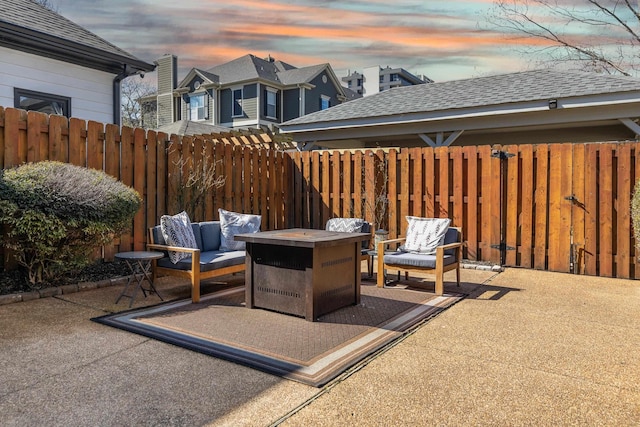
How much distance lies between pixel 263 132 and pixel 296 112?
11.8 meters

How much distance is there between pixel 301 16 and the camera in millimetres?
12812

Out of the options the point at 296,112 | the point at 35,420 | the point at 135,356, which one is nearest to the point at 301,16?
the point at 296,112

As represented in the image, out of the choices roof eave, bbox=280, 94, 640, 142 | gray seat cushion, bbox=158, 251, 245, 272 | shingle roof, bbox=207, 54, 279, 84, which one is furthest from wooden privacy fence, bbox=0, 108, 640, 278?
shingle roof, bbox=207, 54, 279, 84

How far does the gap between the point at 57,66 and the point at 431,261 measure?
23.3 feet

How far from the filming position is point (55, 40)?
747 cm

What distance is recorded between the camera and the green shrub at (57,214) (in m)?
4.40

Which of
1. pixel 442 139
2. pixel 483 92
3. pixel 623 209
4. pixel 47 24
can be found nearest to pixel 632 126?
pixel 623 209

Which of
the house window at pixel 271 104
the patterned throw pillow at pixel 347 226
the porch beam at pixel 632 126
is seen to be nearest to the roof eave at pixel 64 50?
the patterned throw pillow at pixel 347 226

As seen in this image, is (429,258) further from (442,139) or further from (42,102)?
(42,102)

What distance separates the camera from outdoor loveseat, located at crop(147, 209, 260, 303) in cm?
493

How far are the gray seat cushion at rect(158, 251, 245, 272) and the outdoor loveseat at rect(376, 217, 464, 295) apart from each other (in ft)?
5.85

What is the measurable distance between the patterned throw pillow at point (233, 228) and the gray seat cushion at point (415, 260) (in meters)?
1.92

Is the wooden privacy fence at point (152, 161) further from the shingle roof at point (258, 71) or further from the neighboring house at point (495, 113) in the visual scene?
the shingle roof at point (258, 71)

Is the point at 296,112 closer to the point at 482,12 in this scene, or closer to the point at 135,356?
the point at 482,12
